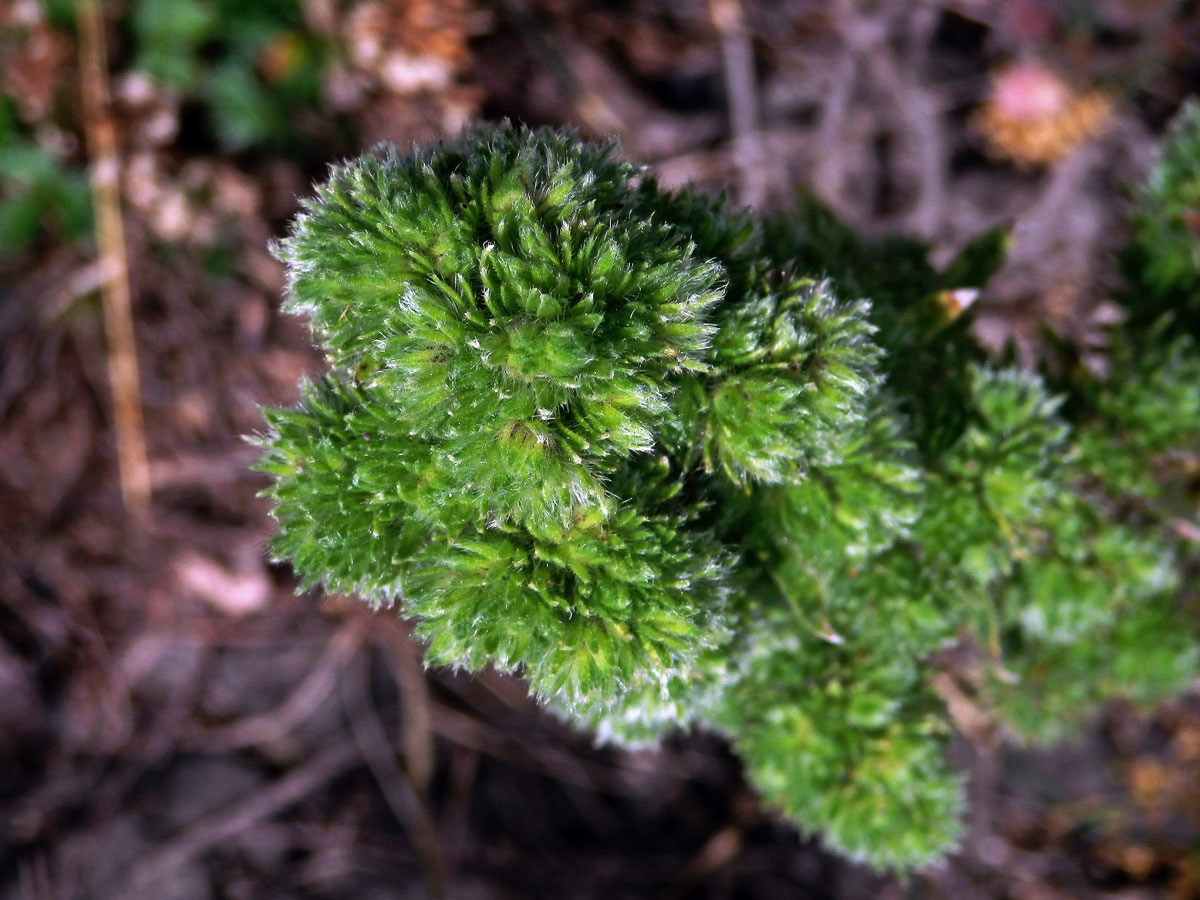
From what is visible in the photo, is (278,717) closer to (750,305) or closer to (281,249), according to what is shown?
(281,249)

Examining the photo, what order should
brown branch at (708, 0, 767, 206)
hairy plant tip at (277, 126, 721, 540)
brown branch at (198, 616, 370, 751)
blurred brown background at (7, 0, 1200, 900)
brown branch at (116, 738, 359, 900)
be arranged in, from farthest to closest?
brown branch at (708, 0, 767, 206), brown branch at (198, 616, 370, 751), blurred brown background at (7, 0, 1200, 900), brown branch at (116, 738, 359, 900), hairy plant tip at (277, 126, 721, 540)

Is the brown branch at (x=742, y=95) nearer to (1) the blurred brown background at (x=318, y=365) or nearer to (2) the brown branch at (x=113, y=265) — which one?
(1) the blurred brown background at (x=318, y=365)

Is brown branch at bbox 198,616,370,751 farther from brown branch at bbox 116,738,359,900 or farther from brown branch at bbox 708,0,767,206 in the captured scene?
brown branch at bbox 708,0,767,206

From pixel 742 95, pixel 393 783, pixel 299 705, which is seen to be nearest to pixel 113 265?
pixel 299 705

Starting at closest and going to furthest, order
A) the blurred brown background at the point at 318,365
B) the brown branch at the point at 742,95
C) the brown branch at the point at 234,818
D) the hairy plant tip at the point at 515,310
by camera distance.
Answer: the hairy plant tip at the point at 515,310
the brown branch at the point at 234,818
the blurred brown background at the point at 318,365
the brown branch at the point at 742,95

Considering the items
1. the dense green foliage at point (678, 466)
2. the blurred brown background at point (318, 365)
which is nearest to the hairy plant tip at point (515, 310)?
the dense green foliage at point (678, 466)

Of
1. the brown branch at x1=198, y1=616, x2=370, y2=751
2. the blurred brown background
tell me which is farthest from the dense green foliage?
the brown branch at x1=198, y1=616, x2=370, y2=751

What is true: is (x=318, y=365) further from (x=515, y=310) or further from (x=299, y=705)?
(x=515, y=310)
